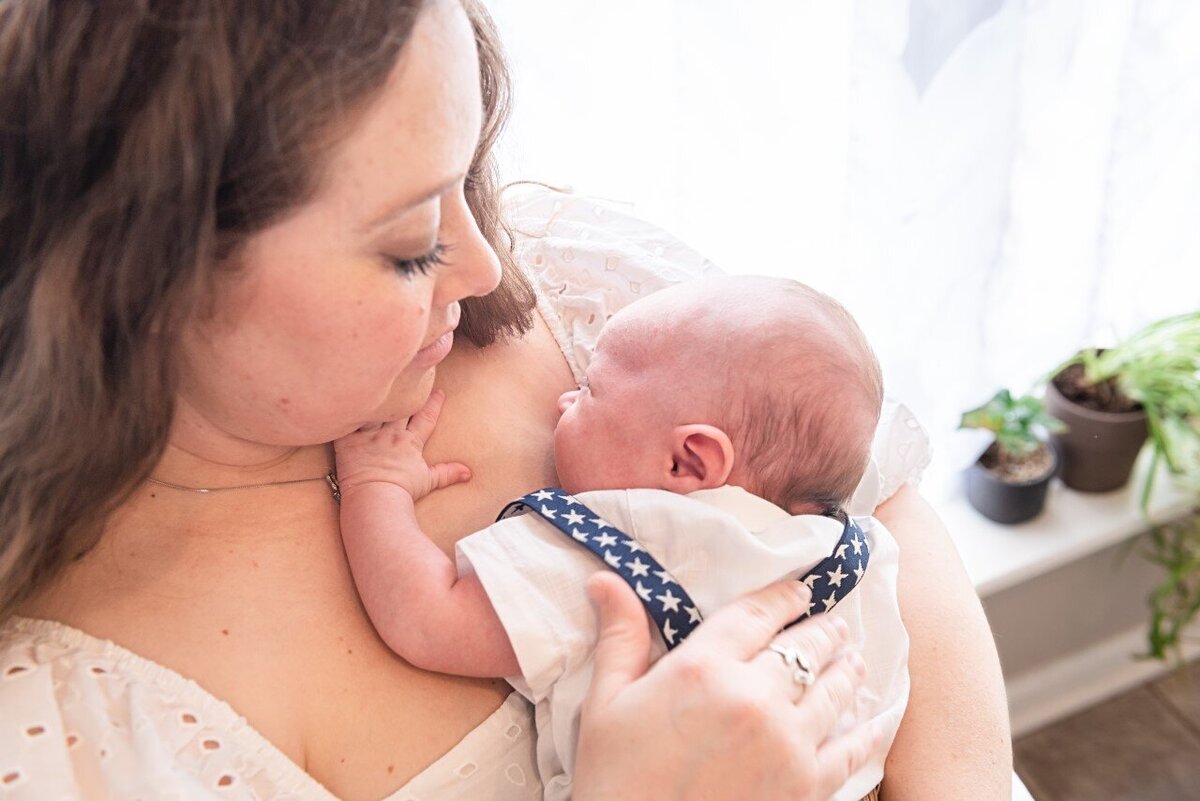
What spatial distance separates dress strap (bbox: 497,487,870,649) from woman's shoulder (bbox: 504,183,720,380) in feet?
1.09

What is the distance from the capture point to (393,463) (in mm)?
1075

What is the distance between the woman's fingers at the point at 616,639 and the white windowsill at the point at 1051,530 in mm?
1349

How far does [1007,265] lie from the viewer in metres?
1.91

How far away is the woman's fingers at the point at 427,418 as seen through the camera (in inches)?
44.7

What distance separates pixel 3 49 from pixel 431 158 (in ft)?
1.00

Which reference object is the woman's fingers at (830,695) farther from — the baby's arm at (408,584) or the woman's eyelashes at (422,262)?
the woman's eyelashes at (422,262)

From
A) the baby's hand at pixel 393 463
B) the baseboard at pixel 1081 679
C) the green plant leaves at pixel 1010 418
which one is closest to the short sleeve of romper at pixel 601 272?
the baby's hand at pixel 393 463

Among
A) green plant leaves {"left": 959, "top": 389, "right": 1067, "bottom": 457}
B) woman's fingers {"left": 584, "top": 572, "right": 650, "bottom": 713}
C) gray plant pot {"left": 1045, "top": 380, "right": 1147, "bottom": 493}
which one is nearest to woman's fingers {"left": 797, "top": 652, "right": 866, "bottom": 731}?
woman's fingers {"left": 584, "top": 572, "right": 650, "bottom": 713}

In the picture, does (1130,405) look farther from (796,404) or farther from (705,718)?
(705,718)

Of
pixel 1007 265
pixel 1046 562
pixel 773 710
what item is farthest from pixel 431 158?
pixel 1046 562

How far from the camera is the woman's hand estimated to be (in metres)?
0.86

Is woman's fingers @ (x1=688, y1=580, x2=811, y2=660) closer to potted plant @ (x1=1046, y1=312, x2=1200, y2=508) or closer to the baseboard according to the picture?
potted plant @ (x1=1046, y1=312, x2=1200, y2=508)

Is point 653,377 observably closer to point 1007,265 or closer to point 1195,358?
point 1007,265

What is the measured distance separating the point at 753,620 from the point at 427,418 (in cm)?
43
